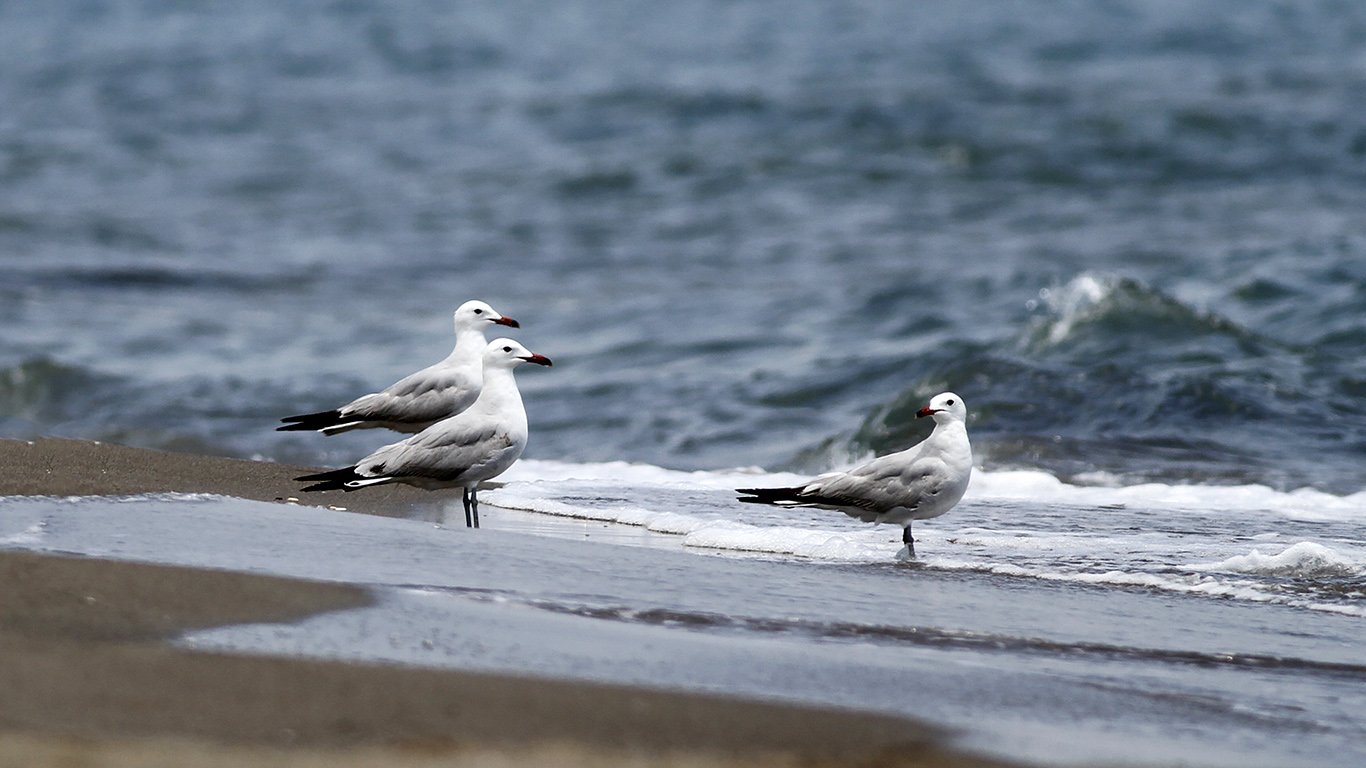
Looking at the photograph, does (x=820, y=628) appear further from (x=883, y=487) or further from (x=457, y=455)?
(x=457, y=455)

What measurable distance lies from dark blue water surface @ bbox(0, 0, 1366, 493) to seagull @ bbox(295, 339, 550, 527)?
9.10 feet

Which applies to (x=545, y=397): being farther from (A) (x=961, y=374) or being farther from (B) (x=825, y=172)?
(B) (x=825, y=172)

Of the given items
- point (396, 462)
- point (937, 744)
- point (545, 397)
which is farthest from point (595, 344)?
point (937, 744)

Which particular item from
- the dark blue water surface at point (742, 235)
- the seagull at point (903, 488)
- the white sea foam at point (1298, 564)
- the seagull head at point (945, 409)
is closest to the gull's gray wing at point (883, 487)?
Answer: the seagull at point (903, 488)

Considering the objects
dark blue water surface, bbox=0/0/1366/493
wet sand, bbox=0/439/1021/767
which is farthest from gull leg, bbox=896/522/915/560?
dark blue water surface, bbox=0/0/1366/493

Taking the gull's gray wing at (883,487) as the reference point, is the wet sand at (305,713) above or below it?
below

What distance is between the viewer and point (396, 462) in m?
5.40

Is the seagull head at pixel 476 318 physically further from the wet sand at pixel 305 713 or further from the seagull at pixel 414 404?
the wet sand at pixel 305 713

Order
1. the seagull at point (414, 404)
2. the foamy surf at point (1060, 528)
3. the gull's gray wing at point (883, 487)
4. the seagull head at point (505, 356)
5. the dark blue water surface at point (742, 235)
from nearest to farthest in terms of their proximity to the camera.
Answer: the foamy surf at point (1060, 528)
the gull's gray wing at point (883, 487)
the seagull head at point (505, 356)
the seagull at point (414, 404)
the dark blue water surface at point (742, 235)

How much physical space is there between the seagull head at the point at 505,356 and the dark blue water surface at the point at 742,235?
104 inches

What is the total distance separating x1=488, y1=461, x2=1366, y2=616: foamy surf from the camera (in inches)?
198

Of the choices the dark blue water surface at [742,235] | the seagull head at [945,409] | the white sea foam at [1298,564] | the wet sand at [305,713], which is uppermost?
the dark blue water surface at [742,235]

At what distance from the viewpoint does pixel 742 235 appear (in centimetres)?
1622

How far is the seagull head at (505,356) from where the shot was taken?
5.73 meters
